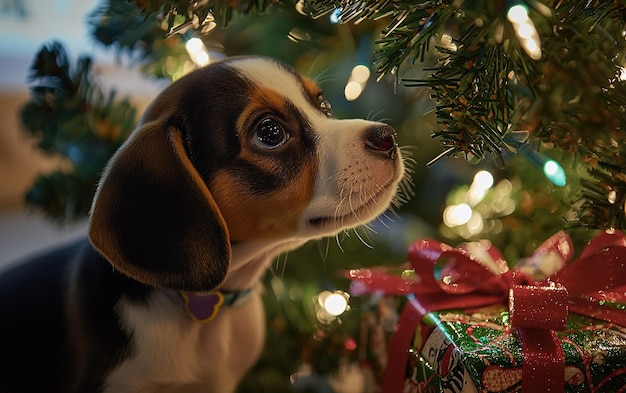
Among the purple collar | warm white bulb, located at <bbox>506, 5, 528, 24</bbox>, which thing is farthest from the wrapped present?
warm white bulb, located at <bbox>506, 5, 528, 24</bbox>

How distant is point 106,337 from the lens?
0.89 m

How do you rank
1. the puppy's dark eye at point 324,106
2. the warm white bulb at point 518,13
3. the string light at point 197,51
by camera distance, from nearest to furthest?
the warm white bulb at point 518,13
the puppy's dark eye at point 324,106
the string light at point 197,51

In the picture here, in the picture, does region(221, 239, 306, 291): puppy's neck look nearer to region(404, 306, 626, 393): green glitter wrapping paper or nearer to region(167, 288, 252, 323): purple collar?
region(167, 288, 252, 323): purple collar

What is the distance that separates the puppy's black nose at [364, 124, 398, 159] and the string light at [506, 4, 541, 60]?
0.24 m

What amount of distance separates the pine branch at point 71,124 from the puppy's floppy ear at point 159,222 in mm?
403

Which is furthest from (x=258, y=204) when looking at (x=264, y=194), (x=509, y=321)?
(x=509, y=321)

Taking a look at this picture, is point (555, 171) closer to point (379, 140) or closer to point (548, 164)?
point (548, 164)

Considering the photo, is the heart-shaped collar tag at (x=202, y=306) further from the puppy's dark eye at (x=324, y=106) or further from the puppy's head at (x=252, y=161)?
the puppy's dark eye at (x=324, y=106)

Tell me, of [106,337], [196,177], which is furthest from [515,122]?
[106,337]

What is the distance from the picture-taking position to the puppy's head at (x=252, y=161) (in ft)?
2.71

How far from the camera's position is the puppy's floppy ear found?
78cm

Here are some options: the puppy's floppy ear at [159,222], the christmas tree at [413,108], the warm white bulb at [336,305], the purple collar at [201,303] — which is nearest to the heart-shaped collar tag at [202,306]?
the purple collar at [201,303]

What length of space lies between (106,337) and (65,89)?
534 mm

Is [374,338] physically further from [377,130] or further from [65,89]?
[65,89]
